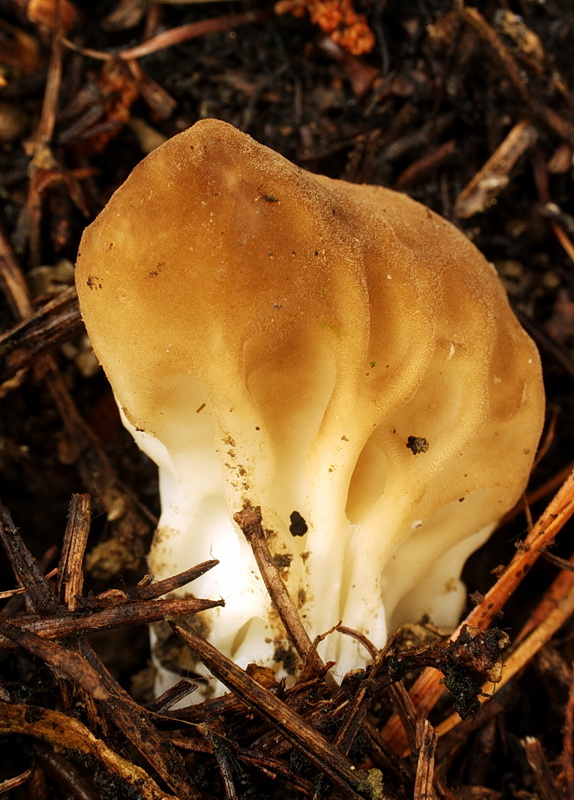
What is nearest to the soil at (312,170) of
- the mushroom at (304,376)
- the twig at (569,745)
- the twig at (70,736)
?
the twig at (569,745)

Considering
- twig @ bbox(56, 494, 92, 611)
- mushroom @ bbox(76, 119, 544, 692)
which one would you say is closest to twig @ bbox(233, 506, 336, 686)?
mushroom @ bbox(76, 119, 544, 692)

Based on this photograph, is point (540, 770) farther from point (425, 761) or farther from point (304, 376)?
point (304, 376)

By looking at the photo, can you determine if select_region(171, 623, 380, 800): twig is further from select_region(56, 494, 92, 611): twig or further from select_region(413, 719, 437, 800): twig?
select_region(56, 494, 92, 611): twig

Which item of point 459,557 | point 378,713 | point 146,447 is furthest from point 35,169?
point 378,713

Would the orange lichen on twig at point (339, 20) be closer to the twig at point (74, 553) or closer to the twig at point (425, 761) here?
the twig at point (74, 553)

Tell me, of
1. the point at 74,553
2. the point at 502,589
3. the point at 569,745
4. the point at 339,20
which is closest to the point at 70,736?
the point at 74,553
